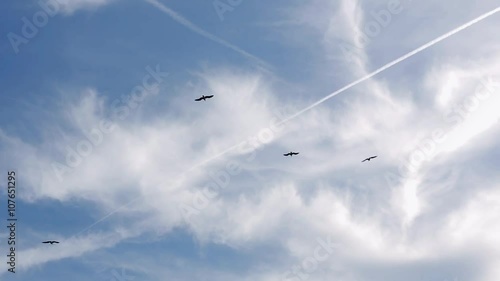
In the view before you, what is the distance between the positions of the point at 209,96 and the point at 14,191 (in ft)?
220

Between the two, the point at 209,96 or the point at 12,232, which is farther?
the point at 209,96

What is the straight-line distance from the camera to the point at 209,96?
19150cm

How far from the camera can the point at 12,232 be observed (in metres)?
179

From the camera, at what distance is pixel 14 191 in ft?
601

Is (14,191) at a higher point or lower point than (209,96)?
lower

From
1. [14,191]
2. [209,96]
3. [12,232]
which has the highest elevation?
[209,96]

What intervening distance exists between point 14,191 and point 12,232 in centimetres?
1279

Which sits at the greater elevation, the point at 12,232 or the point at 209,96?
the point at 209,96

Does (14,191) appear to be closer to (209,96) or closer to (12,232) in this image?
(12,232)

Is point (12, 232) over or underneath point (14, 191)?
underneath

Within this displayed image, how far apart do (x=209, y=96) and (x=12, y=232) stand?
72997 mm

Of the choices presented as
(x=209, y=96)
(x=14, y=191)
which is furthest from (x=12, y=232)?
(x=209, y=96)
